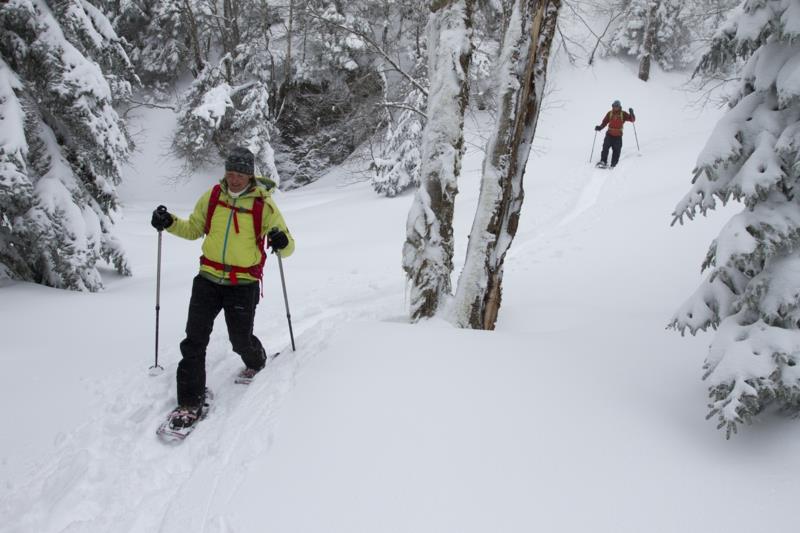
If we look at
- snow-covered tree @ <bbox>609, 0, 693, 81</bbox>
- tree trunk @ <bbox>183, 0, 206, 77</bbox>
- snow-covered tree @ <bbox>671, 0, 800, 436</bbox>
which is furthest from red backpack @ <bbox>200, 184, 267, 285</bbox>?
snow-covered tree @ <bbox>609, 0, 693, 81</bbox>

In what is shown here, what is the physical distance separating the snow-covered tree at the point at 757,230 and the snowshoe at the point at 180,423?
141 inches

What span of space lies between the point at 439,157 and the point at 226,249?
8.01 ft

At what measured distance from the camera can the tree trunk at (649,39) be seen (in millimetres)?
24622

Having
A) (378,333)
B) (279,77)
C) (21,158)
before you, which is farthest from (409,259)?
(279,77)

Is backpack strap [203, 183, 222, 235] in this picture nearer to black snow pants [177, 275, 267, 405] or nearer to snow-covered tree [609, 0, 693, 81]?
black snow pants [177, 275, 267, 405]

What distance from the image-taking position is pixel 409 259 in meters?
5.58

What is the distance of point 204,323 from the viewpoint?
13.9 ft

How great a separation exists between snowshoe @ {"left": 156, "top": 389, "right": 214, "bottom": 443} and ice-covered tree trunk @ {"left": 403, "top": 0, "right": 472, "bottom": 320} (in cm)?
247

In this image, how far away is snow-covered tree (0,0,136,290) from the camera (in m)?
7.47

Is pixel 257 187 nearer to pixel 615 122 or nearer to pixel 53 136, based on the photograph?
pixel 53 136

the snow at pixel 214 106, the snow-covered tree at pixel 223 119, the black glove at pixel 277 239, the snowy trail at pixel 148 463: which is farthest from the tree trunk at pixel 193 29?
the snowy trail at pixel 148 463

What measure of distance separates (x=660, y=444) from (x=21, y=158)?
8.54m

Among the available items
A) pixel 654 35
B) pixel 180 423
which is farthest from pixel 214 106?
pixel 654 35

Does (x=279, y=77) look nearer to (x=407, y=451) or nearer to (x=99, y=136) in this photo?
(x=99, y=136)
